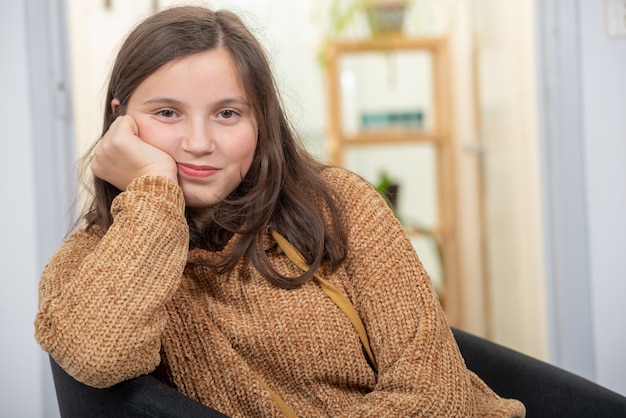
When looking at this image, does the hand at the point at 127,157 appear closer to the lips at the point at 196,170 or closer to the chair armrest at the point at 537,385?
the lips at the point at 196,170

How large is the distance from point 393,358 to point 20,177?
4.17ft

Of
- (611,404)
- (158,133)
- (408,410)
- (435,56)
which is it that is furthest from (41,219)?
(435,56)

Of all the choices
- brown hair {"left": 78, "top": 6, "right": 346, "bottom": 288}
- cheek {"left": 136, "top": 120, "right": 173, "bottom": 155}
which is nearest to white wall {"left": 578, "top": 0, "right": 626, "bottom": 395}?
brown hair {"left": 78, "top": 6, "right": 346, "bottom": 288}

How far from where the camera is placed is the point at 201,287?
122 cm

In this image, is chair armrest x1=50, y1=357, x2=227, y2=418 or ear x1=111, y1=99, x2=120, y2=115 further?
ear x1=111, y1=99, x2=120, y2=115

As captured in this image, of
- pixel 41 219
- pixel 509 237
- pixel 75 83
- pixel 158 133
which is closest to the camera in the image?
pixel 158 133


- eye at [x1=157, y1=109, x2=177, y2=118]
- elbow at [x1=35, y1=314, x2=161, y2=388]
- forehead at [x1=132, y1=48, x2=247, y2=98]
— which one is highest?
forehead at [x1=132, y1=48, x2=247, y2=98]

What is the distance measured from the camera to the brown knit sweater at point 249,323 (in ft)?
3.36

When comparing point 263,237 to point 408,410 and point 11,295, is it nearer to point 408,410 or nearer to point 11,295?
point 408,410

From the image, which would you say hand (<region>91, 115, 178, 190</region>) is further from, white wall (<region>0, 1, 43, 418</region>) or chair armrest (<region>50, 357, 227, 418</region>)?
white wall (<region>0, 1, 43, 418</region>)

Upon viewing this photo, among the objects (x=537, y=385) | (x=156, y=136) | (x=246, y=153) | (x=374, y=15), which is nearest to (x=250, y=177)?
(x=246, y=153)

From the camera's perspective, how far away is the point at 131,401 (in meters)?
1.03

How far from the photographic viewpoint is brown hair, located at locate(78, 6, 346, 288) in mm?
1193

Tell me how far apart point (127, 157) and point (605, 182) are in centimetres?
138
